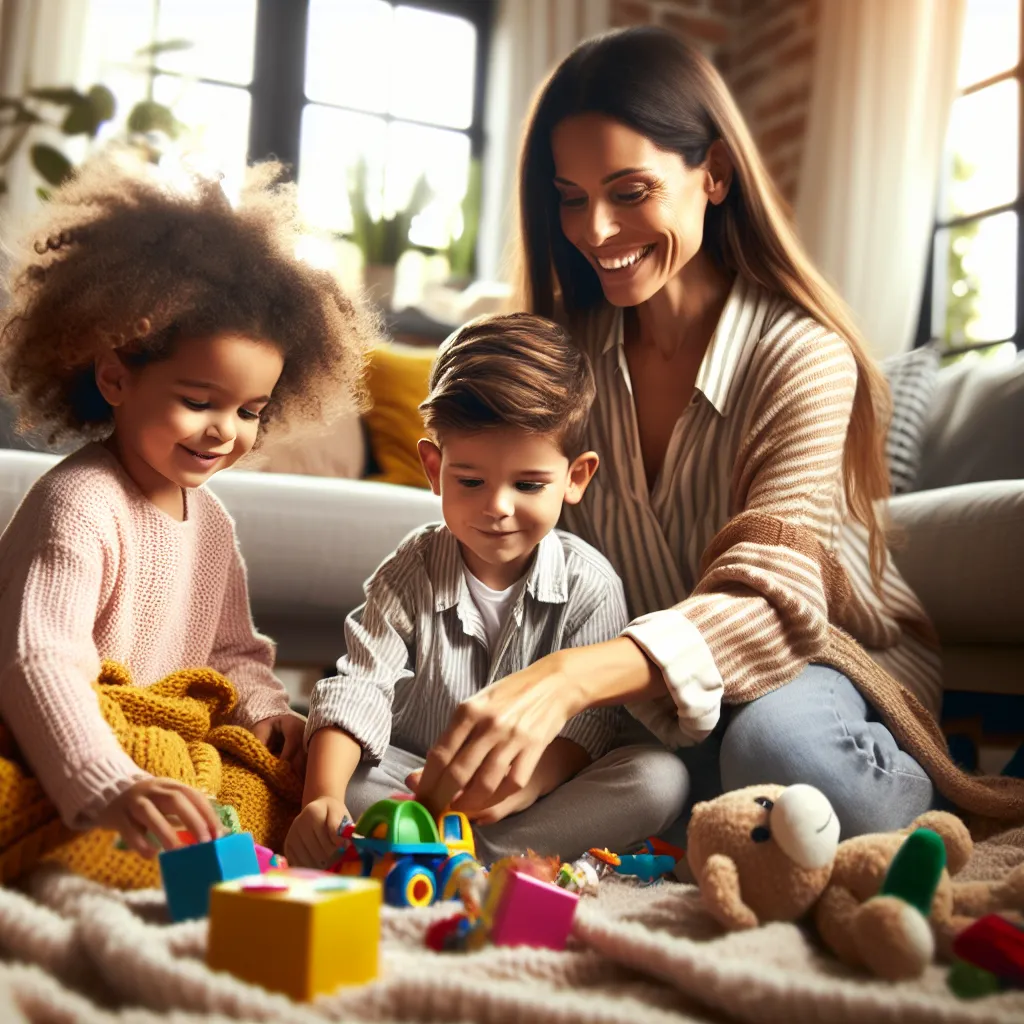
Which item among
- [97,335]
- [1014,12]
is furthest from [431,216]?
[97,335]

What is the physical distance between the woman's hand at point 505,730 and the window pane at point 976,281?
240 cm

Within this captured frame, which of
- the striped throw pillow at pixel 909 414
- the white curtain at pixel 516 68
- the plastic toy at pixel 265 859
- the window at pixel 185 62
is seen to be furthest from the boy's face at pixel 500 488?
the white curtain at pixel 516 68

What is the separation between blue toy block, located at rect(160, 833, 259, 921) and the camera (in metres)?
0.79

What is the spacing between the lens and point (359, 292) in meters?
1.36

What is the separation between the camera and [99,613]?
1109mm

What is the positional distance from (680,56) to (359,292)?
18.3 inches

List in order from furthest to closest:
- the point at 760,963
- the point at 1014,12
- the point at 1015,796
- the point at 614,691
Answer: the point at 1014,12 → the point at 1015,796 → the point at 614,691 → the point at 760,963

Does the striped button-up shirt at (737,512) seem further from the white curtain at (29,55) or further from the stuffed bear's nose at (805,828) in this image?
the white curtain at (29,55)

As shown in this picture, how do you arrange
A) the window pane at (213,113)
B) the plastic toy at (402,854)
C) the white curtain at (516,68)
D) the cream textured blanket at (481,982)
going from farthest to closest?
the white curtain at (516,68) < the window pane at (213,113) < the plastic toy at (402,854) < the cream textured blanket at (481,982)

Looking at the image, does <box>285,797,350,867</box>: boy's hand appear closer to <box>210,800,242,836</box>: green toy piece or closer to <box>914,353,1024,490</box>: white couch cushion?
<box>210,800,242,836</box>: green toy piece

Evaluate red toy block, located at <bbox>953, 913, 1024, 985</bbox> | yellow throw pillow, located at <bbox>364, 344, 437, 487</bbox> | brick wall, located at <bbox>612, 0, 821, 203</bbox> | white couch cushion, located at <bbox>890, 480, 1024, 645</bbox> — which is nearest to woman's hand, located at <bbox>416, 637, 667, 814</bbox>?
red toy block, located at <bbox>953, 913, 1024, 985</bbox>

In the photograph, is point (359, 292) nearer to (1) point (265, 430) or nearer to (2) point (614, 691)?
(1) point (265, 430)

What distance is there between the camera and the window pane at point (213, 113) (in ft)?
10.8

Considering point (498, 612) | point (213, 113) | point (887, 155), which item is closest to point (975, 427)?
point (498, 612)
